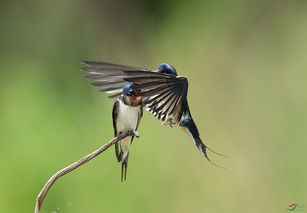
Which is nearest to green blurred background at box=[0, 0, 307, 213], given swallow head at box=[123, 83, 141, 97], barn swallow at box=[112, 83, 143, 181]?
barn swallow at box=[112, 83, 143, 181]

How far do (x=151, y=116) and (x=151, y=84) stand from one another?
161 cm

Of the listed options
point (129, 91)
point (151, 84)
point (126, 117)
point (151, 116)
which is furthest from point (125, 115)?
point (151, 116)

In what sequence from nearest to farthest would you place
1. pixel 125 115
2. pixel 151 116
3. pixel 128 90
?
1. pixel 128 90
2. pixel 125 115
3. pixel 151 116

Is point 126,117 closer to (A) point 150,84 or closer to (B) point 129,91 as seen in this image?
(B) point 129,91

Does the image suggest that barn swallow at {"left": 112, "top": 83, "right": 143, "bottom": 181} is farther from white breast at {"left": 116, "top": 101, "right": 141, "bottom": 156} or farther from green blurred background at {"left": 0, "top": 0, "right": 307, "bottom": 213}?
green blurred background at {"left": 0, "top": 0, "right": 307, "bottom": 213}

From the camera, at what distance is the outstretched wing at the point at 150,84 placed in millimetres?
1226

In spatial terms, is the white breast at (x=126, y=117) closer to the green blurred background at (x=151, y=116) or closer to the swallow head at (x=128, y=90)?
the swallow head at (x=128, y=90)

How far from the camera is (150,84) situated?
1244 mm

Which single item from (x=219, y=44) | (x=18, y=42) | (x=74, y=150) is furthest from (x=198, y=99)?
(x=18, y=42)

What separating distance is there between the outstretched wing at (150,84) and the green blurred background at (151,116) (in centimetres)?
108

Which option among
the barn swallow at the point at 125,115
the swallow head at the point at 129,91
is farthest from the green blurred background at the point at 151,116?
the swallow head at the point at 129,91

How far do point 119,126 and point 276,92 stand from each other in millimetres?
1432

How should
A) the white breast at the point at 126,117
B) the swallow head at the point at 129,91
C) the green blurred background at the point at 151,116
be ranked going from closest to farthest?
the swallow head at the point at 129,91 < the white breast at the point at 126,117 < the green blurred background at the point at 151,116

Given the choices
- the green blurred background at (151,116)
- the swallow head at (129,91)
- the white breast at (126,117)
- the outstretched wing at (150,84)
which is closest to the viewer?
the outstretched wing at (150,84)
